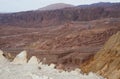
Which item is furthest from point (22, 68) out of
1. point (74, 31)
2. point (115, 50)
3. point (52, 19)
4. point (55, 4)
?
point (55, 4)

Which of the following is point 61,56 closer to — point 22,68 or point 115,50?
point 115,50

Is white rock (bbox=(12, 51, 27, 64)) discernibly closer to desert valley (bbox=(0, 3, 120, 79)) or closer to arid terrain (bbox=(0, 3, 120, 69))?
desert valley (bbox=(0, 3, 120, 79))

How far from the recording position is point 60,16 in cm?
10306

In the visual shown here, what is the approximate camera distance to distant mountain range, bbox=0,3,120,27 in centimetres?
9810

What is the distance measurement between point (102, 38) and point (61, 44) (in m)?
7.17

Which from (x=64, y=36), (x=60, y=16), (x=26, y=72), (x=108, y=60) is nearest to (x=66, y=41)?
(x=64, y=36)

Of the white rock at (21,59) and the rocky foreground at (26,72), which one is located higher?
the rocky foreground at (26,72)

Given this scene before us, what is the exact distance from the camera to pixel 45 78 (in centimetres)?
614

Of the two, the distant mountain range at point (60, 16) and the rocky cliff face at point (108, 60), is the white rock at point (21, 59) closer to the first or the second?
the rocky cliff face at point (108, 60)

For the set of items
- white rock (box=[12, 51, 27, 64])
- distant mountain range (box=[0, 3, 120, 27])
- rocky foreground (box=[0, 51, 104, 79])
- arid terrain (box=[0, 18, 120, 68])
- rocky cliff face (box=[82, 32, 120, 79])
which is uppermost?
rocky foreground (box=[0, 51, 104, 79])

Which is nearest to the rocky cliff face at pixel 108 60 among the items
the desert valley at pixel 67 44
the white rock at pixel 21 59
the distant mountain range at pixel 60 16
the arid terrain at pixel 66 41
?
the desert valley at pixel 67 44

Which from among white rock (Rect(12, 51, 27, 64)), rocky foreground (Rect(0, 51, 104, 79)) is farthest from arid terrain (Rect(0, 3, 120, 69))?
rocky foreground (Rect(0, 51, 104, 79))

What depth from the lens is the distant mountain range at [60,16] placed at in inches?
3862

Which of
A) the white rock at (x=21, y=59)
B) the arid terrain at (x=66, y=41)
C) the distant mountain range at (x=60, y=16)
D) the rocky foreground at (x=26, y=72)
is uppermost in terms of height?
the rocky foreground at (x=26, y=72)
